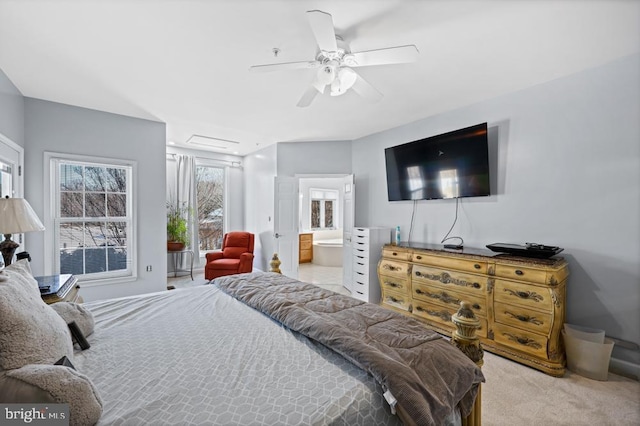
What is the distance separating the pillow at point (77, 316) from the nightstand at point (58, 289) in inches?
19.5

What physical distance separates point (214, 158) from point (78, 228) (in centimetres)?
290

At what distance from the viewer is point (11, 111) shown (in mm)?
2859

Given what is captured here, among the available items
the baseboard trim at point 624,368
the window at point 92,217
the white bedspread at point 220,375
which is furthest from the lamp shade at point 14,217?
the baseboard trim at point 624,368

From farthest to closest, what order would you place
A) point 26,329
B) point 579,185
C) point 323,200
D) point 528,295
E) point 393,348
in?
point 323,200 → point 579,185 → point 528,295 → point 393,348 → point 26,329

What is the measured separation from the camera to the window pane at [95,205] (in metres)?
3.70

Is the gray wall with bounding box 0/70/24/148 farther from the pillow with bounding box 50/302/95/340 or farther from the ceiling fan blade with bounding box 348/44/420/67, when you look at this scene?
the ceiling fan blade with bounding box 348/44/420/67

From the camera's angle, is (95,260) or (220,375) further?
(95,260)

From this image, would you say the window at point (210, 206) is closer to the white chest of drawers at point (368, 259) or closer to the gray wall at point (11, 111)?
the gray wall at point (11, 111)

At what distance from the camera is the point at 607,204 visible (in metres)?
2.41

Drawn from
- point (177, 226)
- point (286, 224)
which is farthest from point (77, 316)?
point (177, 226)

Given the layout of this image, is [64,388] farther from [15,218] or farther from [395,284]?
[395,284]

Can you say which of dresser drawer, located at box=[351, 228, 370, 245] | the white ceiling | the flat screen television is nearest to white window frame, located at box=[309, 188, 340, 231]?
dresser drawer, located at box=[351, 228, 370, 245]

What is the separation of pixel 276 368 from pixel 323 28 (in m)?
1.80

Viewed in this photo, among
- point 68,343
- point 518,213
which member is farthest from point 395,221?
point 68,343
